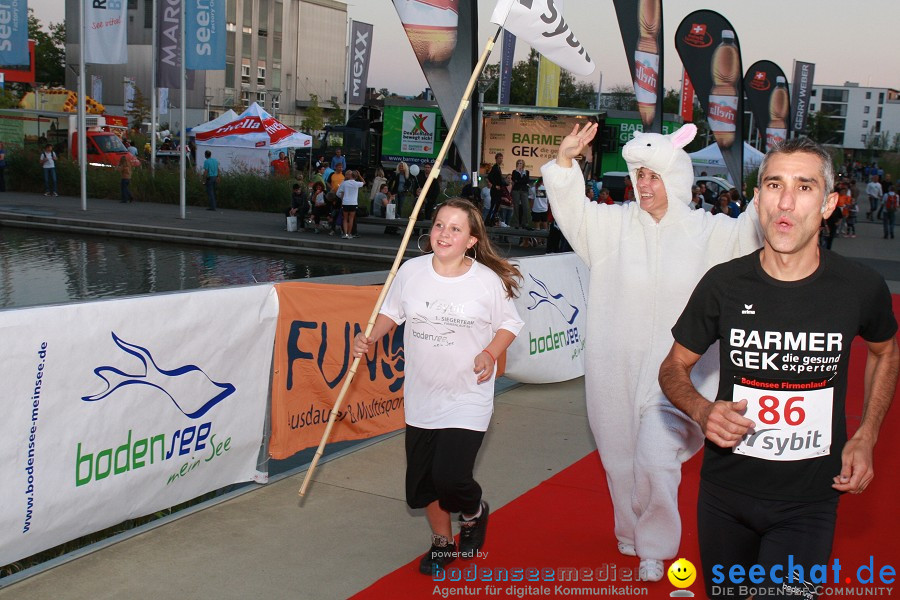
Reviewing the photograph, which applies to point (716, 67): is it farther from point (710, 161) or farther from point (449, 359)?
point (449, 359)

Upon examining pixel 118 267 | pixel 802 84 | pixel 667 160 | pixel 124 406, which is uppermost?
pixel 802 84

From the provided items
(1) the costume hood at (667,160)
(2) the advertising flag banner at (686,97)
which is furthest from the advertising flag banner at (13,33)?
(2) the advertising flag banner at (686,97)

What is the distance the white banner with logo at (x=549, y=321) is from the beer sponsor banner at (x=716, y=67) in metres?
17.0

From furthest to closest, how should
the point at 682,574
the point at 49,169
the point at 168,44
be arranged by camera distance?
the point at 49,169 < the point at 168,44 < the point at 682,574

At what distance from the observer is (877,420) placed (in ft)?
9.98

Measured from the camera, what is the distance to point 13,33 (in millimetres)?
24484

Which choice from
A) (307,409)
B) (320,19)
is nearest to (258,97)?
(320,19)

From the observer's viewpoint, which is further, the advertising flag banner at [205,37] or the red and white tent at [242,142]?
the red and white tent at [242,142]

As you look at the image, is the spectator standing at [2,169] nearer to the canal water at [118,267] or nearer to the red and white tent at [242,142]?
the red and white tent at [242,142]

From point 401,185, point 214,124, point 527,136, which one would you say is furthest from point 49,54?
point 401,185

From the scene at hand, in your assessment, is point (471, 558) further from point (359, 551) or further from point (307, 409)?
point (307, 409)

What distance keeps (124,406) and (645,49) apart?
55.0 ft

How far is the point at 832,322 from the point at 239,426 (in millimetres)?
3711

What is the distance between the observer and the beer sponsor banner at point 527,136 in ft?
125
